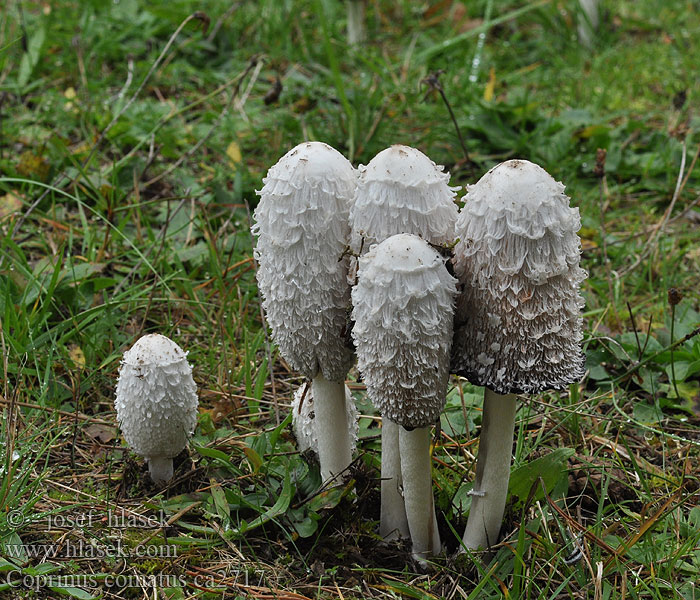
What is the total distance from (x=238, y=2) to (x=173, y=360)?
176 inches

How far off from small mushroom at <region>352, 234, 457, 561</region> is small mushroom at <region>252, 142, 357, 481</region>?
15cm

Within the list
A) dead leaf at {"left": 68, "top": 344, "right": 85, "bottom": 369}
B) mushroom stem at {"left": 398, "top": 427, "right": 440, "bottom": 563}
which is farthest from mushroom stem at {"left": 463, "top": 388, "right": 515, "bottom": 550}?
dead leaf at {"left": 68, "top": 344, "right": 85, "bottom": 369}

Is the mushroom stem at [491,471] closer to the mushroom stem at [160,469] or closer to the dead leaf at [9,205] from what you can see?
the mushroom stem at [160,469]

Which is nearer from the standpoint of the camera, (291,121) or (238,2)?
(291,121)

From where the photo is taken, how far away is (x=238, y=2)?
19.7ft

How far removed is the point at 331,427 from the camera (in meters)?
2.25

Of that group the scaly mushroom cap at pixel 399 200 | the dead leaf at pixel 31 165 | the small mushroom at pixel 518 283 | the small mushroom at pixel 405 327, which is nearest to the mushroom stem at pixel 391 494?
the small mushroom at pixel 405 327

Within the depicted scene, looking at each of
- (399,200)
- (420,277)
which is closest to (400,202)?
(399,200)

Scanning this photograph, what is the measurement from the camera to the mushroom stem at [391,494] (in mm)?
2234

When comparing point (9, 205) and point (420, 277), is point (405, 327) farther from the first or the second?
point (9, 205)

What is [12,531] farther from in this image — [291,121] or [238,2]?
[238,2]

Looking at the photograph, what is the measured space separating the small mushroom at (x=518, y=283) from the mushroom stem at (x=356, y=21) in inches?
182

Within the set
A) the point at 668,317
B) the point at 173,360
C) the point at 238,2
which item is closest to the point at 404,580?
the point at 173,360

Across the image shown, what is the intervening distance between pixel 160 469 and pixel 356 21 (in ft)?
15.2
